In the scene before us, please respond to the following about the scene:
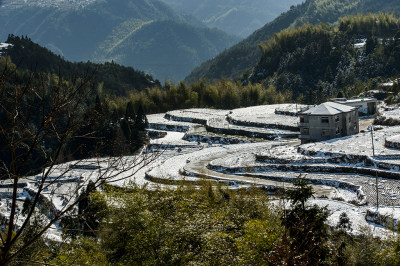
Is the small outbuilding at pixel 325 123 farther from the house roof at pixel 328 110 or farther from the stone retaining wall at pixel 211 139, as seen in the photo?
the stone retaining wall at pixel 211 139

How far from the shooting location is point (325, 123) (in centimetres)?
4141

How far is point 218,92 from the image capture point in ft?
263

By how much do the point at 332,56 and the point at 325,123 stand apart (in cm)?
7092

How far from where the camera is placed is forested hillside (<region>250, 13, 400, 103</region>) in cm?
9775

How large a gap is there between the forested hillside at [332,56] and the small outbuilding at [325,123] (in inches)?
1835

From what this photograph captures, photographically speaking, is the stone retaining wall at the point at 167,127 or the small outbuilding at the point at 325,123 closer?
the small outbuilding at the point at 325,123

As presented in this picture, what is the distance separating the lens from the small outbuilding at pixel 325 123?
41188mm

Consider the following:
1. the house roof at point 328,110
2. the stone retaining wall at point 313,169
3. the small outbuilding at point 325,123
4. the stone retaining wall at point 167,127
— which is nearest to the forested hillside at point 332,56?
the stone retaining wall at point 167,127

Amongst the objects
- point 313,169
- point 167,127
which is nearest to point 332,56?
point 167,127

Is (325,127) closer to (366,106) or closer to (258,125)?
(258,125)

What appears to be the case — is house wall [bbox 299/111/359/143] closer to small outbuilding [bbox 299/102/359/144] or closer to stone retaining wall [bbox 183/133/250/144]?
small outbuilding [bbox 299/102/359/144]

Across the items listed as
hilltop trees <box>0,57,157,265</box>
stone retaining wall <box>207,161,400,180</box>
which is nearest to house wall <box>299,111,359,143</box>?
stone retaining wall <box>207,161,400,180</box>

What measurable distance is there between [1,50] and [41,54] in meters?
9.20

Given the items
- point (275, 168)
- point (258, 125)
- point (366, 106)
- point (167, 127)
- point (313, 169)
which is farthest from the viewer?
point (167, 127)
